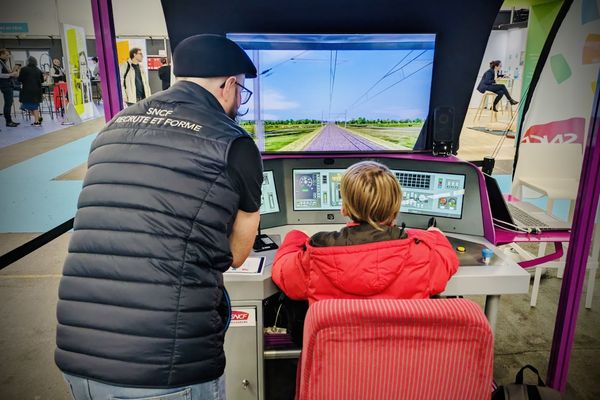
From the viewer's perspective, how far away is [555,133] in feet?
13.8

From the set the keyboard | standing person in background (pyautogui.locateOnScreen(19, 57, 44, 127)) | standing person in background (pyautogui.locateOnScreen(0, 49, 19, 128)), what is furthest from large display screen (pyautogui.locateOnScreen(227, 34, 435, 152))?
standing person in background (pyautogui.locateOnScreen(0, 49, 19, 128))

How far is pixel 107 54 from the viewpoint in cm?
191

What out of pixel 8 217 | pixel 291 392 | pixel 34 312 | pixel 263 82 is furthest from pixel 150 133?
pixel 8 217

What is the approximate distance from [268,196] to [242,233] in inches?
45.4

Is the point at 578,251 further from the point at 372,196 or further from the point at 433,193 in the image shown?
the point at 372,196

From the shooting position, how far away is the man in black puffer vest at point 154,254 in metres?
1.05

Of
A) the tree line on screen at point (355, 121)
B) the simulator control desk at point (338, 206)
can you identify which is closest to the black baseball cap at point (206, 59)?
the simulator control desk at point (338, 206)

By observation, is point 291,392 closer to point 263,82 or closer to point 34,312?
point 263,82

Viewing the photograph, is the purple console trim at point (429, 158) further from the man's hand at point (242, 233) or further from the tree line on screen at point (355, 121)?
the man's hand at point (242, 233)

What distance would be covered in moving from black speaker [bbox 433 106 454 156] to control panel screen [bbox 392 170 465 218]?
21cm

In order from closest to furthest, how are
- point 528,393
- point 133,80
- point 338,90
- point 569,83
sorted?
1. point 528,393
2. point 338,90
3. point 569,83
4. point 133,80

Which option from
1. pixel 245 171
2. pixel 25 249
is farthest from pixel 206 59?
pixel 25 249

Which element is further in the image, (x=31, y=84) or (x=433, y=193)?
(x=31, y=84)

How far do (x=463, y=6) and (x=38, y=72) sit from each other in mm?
9667
